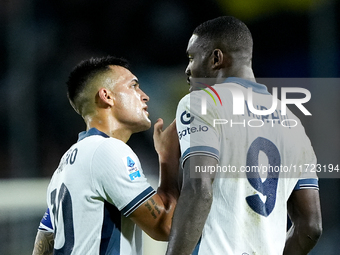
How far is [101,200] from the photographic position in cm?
233

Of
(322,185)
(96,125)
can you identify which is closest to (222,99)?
(96,125)

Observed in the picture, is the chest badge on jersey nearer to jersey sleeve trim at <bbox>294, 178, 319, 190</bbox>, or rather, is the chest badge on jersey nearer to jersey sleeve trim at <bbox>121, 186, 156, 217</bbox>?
jersey sleeve trim at <bbox>121, 186, 156, 217</bbox>

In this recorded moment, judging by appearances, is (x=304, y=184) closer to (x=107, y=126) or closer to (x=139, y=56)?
(x=107, y=126)

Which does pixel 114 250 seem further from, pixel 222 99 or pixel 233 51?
pixel 233 51

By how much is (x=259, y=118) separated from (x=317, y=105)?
366cm

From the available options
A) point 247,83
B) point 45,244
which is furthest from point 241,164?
point 45,244

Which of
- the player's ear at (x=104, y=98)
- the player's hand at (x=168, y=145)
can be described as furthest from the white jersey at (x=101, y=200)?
the player's ear at (x=104, y=98)

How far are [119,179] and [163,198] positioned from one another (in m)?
0.26

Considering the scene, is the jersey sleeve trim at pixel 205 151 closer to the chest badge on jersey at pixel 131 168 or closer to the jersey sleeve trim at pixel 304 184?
the chest badge on jersey at pixel 131 168

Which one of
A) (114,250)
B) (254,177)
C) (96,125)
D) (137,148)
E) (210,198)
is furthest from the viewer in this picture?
(137,148)

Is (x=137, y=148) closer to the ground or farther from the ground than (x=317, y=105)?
closer to the ground

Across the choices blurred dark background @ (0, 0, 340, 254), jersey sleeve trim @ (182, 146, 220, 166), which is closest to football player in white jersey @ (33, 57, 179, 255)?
jersey sleeve trim @ (182, 146, 220, 166)

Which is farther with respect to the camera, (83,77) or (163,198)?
(83,77)

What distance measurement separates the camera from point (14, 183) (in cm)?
538
